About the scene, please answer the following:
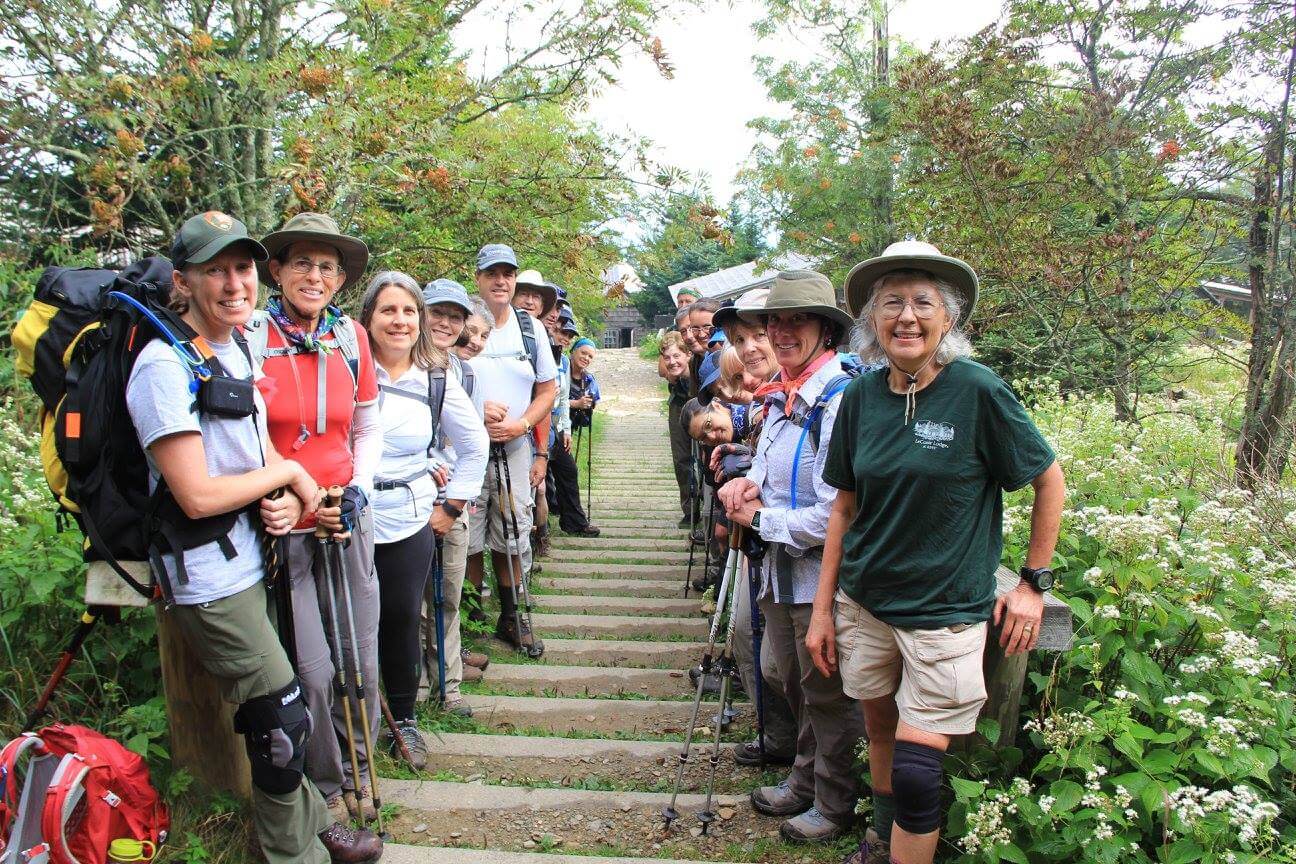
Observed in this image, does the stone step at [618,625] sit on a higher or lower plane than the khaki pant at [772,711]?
lower

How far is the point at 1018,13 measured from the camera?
7.27 m

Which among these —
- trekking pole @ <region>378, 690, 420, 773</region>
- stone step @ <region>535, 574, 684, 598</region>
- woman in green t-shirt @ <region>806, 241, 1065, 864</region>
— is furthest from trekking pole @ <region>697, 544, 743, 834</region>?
stone step @ <region>535, 574, 684, 598</region>

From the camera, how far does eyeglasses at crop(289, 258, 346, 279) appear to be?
10.7 ft

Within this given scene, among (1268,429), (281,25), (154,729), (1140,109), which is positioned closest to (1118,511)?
(1268,429)

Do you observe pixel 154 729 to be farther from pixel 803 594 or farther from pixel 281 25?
pixel 281 25

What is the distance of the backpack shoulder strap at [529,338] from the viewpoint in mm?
5367

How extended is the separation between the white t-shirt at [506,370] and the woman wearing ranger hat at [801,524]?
215cm

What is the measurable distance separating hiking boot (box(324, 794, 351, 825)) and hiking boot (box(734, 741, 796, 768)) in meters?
1.70

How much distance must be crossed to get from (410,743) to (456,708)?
544 millimetres

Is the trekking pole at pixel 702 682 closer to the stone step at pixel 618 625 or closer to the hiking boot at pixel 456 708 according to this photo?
the hiking boot at pixel 456 708

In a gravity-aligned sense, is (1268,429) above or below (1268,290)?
below

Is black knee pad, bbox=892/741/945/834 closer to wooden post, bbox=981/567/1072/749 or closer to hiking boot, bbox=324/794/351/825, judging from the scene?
wooden post, bbox=981/567/1072/749

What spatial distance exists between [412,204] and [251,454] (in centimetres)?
421

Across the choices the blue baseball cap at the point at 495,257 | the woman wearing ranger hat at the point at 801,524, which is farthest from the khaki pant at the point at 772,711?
the blue baseball cap at the point at 495,257
